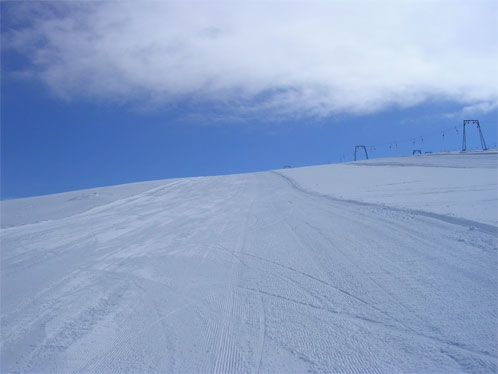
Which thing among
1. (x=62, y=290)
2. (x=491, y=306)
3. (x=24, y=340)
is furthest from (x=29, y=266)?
(x=491, y=306)

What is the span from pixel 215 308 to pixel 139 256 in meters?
3.00

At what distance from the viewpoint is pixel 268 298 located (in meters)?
4.25

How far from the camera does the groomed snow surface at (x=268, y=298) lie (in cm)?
313

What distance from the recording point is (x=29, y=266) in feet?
21.2

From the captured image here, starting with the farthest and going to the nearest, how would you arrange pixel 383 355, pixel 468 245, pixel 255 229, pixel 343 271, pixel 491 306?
pixel 255 229 < pixel 468 245 < pixel 343 271 < pixel 491 306 < pixel 383 355

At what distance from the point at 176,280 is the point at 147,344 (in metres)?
1.70

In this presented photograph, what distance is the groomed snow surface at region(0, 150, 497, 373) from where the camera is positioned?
3.13 meters

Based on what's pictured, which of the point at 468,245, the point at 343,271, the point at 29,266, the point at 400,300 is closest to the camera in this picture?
the point at 400,300

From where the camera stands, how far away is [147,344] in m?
3.48

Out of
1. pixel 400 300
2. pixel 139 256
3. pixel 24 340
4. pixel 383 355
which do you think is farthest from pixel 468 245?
pixel 24 340

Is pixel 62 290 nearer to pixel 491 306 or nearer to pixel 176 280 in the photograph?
pixel 176 280

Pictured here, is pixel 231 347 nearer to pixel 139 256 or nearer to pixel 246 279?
pixel 246 279

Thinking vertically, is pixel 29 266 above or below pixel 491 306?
above

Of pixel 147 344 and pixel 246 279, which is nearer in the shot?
pixel 147 344
